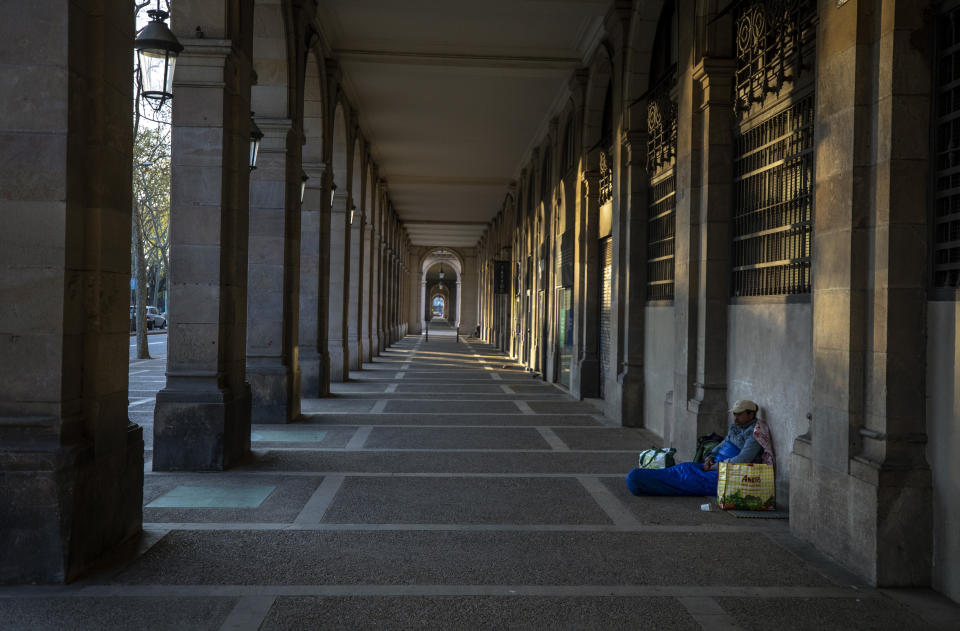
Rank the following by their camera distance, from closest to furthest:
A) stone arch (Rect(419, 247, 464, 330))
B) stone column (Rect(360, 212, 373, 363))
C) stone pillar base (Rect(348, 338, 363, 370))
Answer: stone pillar base (Rect(348, 338, 363, 370)) → stone column (Rect(360, 212, 373, 363)) → stone arch (Rect(419, 247, 464, 330))

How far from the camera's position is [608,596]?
446 centimetres

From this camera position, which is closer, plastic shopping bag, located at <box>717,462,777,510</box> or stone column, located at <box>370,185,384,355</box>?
plastic shopping bag, located at <box>717,462,777,510</box>

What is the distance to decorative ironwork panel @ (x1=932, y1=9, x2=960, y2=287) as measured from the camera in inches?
183

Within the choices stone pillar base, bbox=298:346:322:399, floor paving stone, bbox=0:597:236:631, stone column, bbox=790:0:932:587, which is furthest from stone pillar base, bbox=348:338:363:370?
floor paving stone, bbox=0:597:236:631

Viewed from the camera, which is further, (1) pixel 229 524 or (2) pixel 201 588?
(1) pixel 229 524

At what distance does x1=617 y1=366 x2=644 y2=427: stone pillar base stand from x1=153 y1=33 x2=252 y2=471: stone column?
18.8 ft

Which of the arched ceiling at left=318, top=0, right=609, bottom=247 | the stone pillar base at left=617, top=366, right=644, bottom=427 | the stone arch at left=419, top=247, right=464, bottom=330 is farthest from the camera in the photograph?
the stone arch at left=419, top=247, right=464, bottom=330

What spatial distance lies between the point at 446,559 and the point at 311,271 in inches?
386

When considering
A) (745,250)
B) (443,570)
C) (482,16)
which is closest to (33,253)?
(443,570)

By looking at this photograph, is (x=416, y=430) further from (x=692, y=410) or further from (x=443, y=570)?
(x=443, y=570)

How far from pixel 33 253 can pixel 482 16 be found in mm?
9473

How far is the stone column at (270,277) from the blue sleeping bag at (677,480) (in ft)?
19.2

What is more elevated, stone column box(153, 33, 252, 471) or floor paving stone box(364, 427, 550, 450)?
stone column box(153, 33, 252, 471)

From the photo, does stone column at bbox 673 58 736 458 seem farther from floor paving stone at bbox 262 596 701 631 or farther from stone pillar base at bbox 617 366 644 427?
floor paving stone at bbox 262 596 701 631
